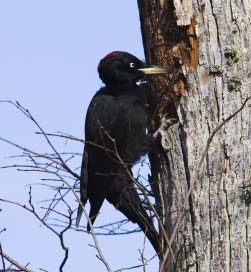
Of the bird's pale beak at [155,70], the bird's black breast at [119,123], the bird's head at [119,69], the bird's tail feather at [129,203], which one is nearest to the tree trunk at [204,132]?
the bird's pale beak at [155,70]

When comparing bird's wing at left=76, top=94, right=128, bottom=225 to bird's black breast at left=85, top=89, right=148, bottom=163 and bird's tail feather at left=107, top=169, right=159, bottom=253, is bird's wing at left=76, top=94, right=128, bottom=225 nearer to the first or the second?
bird's black breast at left=85, top=89, right=148, bottom=163

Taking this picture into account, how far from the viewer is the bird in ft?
15.4

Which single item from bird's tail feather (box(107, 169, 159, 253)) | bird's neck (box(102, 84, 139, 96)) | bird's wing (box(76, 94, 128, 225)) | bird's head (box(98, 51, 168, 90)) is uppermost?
bird's head (box(98, 51, 168, 90))

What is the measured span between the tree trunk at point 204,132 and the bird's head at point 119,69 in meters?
0.88

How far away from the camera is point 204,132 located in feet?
12.0

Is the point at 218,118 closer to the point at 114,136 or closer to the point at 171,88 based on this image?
the point at 171,88

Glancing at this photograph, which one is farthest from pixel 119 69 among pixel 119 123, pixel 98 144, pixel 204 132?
pixel 204 132

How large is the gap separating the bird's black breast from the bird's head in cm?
15

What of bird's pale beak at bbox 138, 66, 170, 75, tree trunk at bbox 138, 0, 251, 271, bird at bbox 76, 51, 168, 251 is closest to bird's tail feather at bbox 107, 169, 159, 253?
bird at bbox 76, 51, 168, 251

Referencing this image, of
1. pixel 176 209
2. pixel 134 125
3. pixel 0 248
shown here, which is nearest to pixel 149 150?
pixel 134 125

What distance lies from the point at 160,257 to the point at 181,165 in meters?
0.51

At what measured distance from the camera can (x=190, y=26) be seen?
3918mm

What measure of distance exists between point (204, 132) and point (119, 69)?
173 centimetres

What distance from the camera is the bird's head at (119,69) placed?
5.17 metres
